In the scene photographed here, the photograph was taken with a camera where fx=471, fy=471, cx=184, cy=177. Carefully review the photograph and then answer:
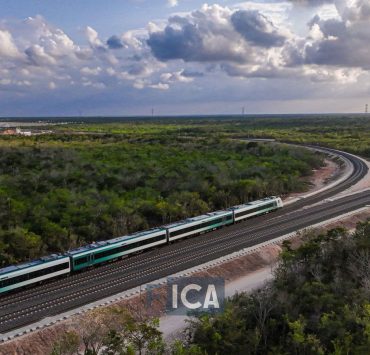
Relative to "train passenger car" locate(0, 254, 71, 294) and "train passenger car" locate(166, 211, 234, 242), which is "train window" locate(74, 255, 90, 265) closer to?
"train passenger car" locate(0, 254, 71, 294)

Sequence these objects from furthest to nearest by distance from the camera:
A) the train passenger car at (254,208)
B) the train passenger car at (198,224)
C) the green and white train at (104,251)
Result: the train passenger car at (254,208)
the train passenger car at (198,224)
the green and white train at (104,251)

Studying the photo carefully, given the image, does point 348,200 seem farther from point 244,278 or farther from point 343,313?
point 343,313

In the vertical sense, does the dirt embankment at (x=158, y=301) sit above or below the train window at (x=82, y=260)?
below

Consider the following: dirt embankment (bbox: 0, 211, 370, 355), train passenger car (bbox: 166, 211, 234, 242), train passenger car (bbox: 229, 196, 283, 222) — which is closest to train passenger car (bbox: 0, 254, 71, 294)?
dirt embankment (bbox: 0, 211, 370, 355)

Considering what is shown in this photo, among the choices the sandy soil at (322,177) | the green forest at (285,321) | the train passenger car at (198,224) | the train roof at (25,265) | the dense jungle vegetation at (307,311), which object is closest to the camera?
the green forest at (285,321)

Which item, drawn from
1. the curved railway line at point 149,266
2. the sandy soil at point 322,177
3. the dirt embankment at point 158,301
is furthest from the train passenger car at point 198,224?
the sandy soil at point 322,177

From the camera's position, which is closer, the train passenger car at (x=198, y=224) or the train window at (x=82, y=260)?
the train window at (x=82, y=260)

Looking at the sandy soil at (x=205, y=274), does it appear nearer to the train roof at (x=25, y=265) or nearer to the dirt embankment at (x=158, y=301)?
the dirt embankment at (x=158, y=301)

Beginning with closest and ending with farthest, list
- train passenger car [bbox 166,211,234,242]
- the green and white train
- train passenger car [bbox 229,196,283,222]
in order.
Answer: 1. the green and white train
2. train passenger car [bbox 166,211,234,242]
3. train passenger car [bbox 229,196,283,222]
